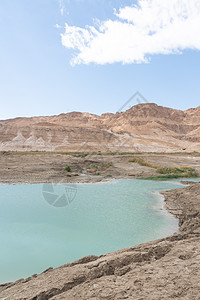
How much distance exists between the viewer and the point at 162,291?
2.59 m

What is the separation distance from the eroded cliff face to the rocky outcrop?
157 ft

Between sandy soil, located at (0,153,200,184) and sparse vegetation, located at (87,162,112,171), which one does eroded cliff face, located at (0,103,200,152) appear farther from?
sparse vegetation, located at (87,162,112,171)

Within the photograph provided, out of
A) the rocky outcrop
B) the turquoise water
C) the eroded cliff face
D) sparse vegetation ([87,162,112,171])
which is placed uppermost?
the eroded cliff face

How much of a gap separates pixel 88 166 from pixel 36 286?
66.4ft

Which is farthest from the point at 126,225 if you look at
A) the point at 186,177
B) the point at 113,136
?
the point at 113,136

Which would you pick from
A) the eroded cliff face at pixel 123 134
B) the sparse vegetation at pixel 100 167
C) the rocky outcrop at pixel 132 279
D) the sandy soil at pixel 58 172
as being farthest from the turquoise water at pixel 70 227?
the eroded cliff face at pixel 123 134

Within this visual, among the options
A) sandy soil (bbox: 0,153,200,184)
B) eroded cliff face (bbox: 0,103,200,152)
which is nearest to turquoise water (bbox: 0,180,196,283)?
sandy soil (bbox: 0,153,200,184)

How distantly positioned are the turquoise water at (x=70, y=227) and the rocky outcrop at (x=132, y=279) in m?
1.58

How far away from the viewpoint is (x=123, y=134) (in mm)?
76062

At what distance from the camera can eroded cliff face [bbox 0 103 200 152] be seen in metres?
55.7

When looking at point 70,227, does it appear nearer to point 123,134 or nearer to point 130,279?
point 130,279

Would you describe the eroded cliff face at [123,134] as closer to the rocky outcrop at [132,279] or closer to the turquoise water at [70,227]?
the turquoise water at [70,227]

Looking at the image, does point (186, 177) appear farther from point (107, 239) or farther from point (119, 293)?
point (119, 293)

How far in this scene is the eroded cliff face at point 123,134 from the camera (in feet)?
183
